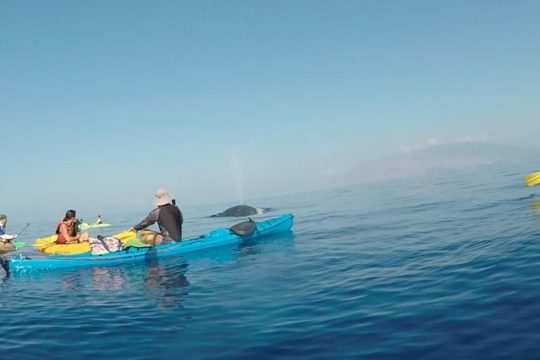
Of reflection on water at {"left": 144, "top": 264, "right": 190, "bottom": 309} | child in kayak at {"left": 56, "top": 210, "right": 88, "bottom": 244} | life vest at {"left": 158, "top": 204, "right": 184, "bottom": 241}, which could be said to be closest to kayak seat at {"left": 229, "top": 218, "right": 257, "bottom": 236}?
life vest at {"left": 158, "top": 204, "right": 184, "bottom": 241}

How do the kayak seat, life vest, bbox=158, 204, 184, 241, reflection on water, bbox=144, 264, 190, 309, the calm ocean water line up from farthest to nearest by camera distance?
the kayak seat
life vest, bbox=158, 204, 184, 241
reflection on water, bbox=144, 264, 190, 309
the calm ocean water

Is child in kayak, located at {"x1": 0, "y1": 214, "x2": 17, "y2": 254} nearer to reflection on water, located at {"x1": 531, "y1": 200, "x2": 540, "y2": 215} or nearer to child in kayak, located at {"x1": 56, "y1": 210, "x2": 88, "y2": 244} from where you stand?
child in kayak, located at {"x1": 56, "y1": 210, "x2": 88, "y2": 244}

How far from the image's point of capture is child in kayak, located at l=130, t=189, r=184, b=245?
17047mm

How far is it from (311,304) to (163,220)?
10.8 meters

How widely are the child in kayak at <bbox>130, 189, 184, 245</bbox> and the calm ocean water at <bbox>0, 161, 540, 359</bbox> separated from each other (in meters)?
2.68

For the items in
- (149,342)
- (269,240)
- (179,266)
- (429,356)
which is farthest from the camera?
(269,240)

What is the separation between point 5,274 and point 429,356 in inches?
724

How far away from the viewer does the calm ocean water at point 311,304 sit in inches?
250

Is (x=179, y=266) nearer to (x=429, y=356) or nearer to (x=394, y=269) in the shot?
(x=394, y=269)

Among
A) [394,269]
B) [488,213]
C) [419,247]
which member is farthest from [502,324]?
[488,213]

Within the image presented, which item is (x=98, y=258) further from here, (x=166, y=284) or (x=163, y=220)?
(x=166, y=284)

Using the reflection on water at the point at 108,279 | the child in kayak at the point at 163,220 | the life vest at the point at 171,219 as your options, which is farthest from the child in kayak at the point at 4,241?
the life vest at the point at 171,219

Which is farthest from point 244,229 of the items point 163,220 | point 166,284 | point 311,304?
point 311,304

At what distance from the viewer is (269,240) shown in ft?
66.1
